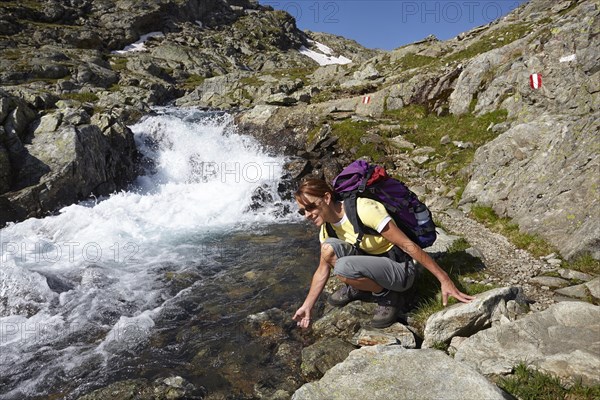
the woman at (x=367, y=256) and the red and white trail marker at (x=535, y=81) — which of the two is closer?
the woman at (x=367, y=256)

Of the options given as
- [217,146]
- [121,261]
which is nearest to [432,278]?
[121,261]

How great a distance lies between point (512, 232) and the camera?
8.93 metres

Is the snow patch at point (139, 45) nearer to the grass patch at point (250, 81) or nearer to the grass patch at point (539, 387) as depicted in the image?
the grass patch at point (250, 81)

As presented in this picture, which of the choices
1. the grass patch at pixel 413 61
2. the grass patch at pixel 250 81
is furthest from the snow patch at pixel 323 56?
the grass patch at pixel 413 61

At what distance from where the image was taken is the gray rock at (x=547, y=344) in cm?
414

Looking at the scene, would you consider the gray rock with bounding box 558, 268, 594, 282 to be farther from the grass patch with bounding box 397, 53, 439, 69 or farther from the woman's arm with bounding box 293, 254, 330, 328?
the grass patch with bounding box 397, 53, 439, 69

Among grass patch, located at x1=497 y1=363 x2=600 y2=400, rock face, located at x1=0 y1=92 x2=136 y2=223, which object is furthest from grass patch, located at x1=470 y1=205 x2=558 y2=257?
rock face, located at x1=0 y1=92 x2=136 y2=223

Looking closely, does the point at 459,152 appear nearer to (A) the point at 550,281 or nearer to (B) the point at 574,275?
(B) the point at 574,275

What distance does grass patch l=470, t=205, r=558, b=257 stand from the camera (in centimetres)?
775

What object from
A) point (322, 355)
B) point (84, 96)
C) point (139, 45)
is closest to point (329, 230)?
point (322, 355)

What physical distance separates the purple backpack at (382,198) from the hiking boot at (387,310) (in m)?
1.17

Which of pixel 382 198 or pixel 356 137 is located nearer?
pixel 382 198

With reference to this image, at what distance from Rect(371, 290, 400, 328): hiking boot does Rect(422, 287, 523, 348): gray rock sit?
2.28 feet

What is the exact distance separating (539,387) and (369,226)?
9.24ft
